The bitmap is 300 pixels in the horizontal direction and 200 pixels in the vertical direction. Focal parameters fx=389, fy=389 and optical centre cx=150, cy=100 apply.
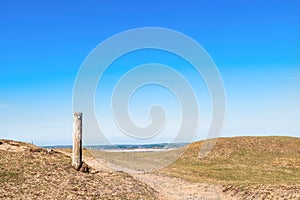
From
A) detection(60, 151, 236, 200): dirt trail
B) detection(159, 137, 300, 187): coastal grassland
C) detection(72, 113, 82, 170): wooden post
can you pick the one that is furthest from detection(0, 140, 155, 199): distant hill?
detection(159, 137, 300, 187): coastal grassland

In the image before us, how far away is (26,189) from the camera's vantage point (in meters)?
19.4

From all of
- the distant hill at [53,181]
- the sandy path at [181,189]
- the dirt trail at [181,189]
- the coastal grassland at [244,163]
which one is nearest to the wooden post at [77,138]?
the distant hill at [53,181]

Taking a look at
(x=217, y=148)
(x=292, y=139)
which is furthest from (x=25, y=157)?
(x=292, y=139)

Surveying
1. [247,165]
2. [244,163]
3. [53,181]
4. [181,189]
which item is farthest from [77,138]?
[244,163]

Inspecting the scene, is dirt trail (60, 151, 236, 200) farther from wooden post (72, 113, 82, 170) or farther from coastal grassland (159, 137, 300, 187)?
wooden post (72, 113, 82, 170)

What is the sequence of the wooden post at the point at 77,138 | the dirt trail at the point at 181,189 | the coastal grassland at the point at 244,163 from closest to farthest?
1. the dirt trail at the point at 181,189
2. the wooden post at the point at 77,138
3. the coastal grassland at the point at 244,163

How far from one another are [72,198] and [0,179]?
14.1 feet

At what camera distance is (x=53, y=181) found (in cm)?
2119

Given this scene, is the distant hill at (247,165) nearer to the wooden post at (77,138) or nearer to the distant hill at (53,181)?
the distant hill at (53,181)

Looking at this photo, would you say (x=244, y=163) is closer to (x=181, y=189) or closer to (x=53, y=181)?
(x=181, y=189)

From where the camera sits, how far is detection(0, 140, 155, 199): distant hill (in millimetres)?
19344

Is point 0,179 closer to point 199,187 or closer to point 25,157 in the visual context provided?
point 25,157

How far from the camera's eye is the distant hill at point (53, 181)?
19.3m

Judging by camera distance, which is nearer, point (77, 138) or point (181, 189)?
point (77, 138)
